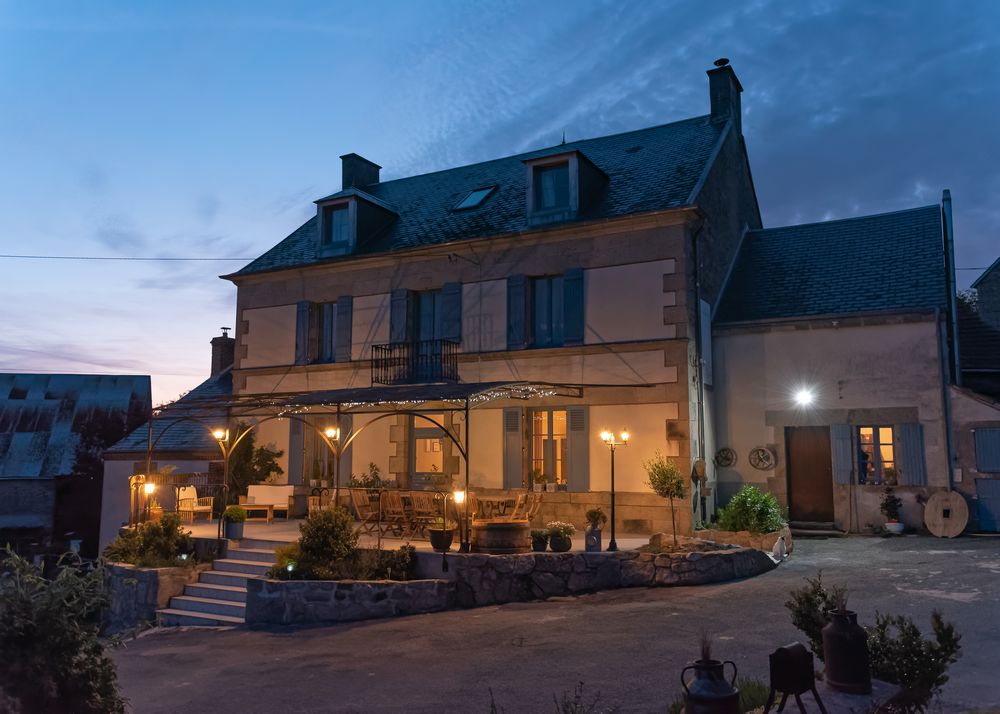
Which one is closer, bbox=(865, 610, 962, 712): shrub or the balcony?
bbox=(865, 610, 962, 712): shrub

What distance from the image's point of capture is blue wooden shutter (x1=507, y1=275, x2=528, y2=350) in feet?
50.0

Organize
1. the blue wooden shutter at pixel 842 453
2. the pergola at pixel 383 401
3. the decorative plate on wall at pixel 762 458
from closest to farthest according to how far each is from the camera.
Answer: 1. the pergola at pixel 383 401
2. the blue wooden shutter at pixel 842 453
3. the decorative plate on wall at pixel 762 458

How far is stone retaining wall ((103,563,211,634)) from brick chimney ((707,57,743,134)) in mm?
13339

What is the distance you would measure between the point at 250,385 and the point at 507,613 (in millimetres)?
10434

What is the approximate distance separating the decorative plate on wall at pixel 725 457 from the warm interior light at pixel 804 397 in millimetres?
1524

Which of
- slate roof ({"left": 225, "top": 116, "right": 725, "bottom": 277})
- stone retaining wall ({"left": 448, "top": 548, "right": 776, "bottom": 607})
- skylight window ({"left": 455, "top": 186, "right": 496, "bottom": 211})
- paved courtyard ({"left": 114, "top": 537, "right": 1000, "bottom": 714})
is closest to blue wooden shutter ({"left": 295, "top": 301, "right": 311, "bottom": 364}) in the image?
slate roof ({"left": 225, "top": 116, "right": 725, "bottom": 277})

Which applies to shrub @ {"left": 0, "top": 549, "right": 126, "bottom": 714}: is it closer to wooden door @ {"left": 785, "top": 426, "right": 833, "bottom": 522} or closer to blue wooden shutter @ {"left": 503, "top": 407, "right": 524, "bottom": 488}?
blue wooden shutter @ {"left": 503, "top": 407, "right": 524, "bottom": 488}

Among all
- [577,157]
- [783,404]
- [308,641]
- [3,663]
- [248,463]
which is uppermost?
[577,157]

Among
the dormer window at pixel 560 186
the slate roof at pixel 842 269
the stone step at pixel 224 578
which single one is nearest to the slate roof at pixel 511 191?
the dormer window at pixel 560 186

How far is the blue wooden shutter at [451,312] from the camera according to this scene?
52.2 ft

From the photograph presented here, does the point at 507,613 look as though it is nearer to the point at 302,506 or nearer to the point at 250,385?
the point at 302,506

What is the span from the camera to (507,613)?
10086mm

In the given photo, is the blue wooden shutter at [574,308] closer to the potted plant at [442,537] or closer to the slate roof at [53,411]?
the potted plant at [442,537]

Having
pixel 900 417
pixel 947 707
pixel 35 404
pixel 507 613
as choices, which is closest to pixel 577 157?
pixel 900 417
